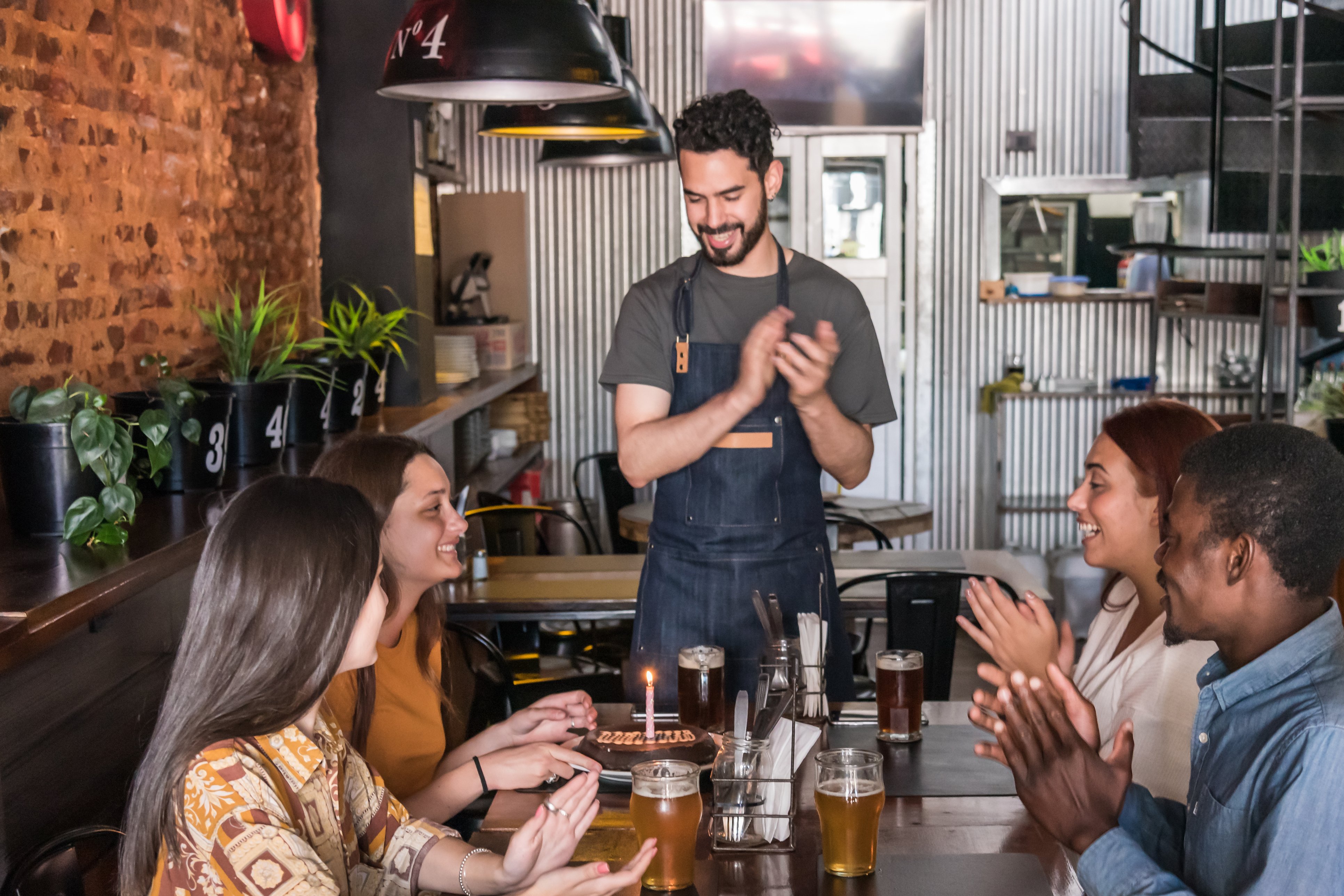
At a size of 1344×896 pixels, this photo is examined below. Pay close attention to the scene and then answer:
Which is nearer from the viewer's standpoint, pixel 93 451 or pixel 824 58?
pixel 93 451

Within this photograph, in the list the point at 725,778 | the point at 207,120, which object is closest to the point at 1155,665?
the point at 725,778

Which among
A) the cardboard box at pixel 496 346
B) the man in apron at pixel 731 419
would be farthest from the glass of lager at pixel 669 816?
the cardboard box at pixel 496 346

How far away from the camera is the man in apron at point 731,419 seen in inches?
103

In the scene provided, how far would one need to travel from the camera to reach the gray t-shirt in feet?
9.12

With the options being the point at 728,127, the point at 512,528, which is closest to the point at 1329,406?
the point at 728,127

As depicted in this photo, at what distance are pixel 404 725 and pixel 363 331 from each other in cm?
226

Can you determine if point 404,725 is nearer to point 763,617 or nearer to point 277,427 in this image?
point 763,617

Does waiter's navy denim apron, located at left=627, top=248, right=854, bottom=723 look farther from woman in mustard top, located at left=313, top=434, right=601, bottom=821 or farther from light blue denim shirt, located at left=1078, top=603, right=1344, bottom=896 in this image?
light blue denim shirt, located at left=1078, top=603, right=1344, bottom=896

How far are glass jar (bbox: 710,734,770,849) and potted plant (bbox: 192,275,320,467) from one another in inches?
65.1

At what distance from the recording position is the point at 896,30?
22.4 ft

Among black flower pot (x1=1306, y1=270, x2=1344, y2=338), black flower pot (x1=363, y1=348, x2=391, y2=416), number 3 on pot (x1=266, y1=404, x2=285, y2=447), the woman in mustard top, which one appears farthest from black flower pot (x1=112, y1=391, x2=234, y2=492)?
black flower pot (x1=1306, y1=270, x2=1344, y2=338)

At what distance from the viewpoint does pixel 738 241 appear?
269cm

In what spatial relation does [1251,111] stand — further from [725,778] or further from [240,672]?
[240,672]

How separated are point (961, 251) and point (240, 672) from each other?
6100 mm
